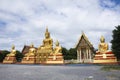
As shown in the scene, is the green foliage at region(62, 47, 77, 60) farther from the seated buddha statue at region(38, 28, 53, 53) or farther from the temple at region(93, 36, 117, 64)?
the temple at region(93, 36, 117, 64)

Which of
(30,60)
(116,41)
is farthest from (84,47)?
(116,41)

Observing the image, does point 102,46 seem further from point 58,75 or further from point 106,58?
point 58,75

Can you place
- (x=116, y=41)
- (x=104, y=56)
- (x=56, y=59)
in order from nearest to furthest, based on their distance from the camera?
1. (x=116, y=41)
2. (x=104, y=56)
3. (x=56, y=59)

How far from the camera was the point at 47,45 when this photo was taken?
49281mm

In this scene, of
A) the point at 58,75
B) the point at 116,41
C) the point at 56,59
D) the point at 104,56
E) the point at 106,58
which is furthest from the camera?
the point at 56,59

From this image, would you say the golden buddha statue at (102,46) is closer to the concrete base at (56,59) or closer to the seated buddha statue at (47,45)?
the concrete base at (56,59)

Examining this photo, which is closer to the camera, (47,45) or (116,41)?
(116,41)

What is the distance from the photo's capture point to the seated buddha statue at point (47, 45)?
159ft

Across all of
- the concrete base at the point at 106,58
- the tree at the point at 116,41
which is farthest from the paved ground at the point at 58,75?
the concrete base at the point at 106,58

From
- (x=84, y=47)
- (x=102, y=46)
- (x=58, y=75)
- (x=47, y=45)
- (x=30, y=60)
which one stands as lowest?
(x=58, y=75)

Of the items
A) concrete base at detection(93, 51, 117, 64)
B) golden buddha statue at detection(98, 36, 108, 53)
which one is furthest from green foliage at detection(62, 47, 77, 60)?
concrete base at detection(93, 51, 117, 64)

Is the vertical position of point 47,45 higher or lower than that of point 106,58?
higher

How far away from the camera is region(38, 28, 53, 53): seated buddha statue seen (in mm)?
48412

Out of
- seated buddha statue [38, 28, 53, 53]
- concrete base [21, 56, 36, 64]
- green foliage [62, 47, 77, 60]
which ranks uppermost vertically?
seated buddha statue [38, 28, 53, 53]
